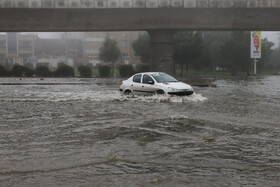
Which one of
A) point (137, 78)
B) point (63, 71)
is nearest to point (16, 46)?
point (63, 71)

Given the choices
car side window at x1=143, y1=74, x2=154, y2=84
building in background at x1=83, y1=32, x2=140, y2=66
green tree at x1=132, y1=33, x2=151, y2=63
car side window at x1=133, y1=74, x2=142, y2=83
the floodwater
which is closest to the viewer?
the floodwater

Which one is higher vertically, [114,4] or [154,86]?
[114,4]

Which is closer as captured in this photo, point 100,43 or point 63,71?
point 63,71

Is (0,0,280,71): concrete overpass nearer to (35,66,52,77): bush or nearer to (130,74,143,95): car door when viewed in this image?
(35,66,52,77): bush

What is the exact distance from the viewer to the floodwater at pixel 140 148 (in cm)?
538

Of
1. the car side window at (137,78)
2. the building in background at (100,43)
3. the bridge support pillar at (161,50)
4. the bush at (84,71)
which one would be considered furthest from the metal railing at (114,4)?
the building in background at (100,43)

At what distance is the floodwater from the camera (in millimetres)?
5383

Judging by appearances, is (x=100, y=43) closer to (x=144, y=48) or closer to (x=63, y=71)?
(x=144, y=48)

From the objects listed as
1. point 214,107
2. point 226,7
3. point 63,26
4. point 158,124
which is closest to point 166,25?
point 226,7

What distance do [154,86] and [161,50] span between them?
66.5 ft

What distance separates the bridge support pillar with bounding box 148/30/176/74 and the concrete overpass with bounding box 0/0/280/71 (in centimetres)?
155

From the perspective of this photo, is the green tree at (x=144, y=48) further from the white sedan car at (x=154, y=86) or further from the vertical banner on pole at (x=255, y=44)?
the white sedan car at (x=154, y=86)

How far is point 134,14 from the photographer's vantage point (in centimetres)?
3484

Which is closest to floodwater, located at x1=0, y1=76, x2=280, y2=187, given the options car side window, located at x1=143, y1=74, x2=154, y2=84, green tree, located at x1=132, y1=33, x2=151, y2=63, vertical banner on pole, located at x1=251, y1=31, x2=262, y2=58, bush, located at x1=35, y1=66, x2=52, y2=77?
car side window, located at x1=143, y1=74, x2=154, y2=84
